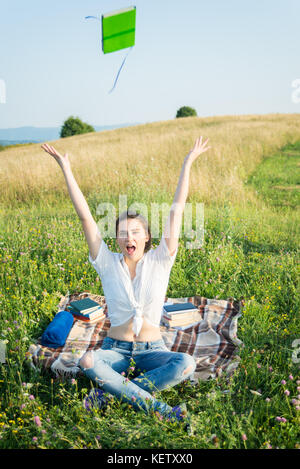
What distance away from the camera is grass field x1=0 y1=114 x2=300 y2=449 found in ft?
8.09

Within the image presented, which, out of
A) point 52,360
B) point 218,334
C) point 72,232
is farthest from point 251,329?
point 72,232

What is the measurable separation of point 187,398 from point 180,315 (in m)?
1.17

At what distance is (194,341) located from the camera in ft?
12.8

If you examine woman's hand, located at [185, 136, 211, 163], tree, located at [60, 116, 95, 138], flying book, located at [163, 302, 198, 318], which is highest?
tree, located at [60, 116, 95, 138]

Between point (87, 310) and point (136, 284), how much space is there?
1292 millimetres

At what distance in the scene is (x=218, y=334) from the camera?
3936mm

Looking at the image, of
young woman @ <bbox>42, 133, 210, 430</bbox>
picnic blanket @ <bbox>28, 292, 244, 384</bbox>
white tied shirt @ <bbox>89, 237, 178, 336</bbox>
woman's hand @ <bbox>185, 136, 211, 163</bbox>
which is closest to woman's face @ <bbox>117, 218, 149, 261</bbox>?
young woman @ <bbox>42, 133, 210, 430</bbox>

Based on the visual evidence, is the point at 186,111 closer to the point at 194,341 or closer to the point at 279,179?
the point at 279,179

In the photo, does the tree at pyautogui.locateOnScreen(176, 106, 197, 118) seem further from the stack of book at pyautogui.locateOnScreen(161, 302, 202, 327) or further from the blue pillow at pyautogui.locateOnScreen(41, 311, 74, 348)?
the blue pillow at pyautogui.locateOnScreen(41, 311, 74, 348)

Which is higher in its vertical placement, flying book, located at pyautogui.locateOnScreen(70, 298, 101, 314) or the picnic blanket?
flying book, located at pyautogui.locateOnScreen(70, 298, 101, 314)

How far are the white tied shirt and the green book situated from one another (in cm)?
197
